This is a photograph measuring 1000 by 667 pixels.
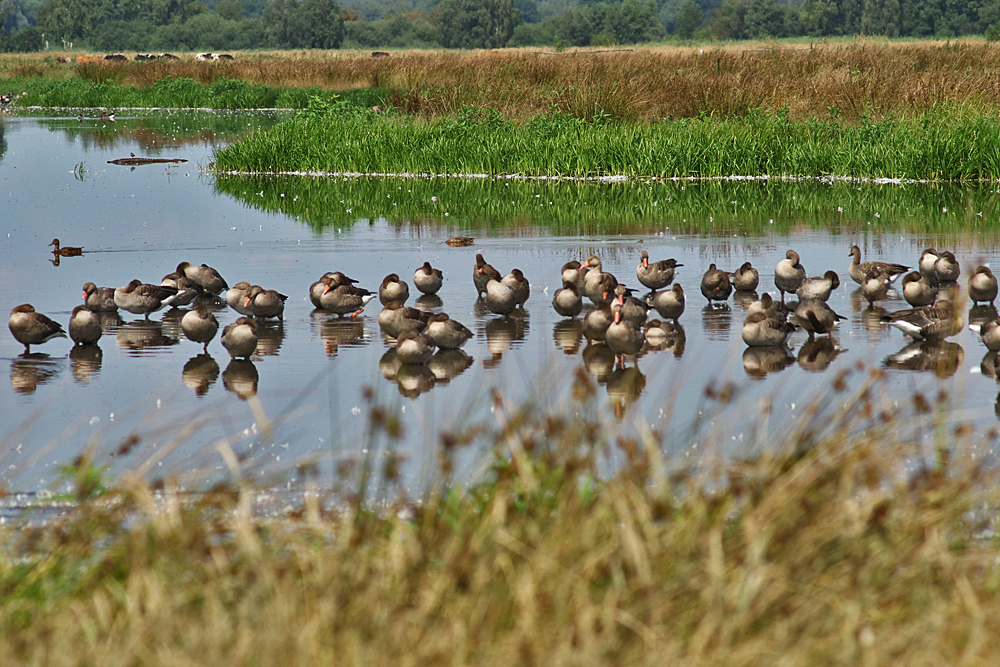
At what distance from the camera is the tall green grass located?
16844 mm

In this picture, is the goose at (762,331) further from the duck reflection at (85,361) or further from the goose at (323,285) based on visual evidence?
the duck reflection at (85,361)

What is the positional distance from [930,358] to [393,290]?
16.1ft

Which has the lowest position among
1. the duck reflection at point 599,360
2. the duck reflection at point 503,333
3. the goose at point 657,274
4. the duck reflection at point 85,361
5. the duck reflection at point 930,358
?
the duck reflection at point 85,361

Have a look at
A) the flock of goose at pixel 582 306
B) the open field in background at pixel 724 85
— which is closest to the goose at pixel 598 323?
the flock of goose at pixel 582 306

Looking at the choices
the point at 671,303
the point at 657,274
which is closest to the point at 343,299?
the point at 671,303

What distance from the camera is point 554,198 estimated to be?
20.4 meters

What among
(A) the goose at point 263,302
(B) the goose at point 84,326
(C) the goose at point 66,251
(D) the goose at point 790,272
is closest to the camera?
(B) the goose at point 84,326

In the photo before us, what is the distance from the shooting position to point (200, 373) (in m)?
8.80

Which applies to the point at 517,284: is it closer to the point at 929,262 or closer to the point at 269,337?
the point at 269,337

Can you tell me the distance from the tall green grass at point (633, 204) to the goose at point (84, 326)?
7529 mm

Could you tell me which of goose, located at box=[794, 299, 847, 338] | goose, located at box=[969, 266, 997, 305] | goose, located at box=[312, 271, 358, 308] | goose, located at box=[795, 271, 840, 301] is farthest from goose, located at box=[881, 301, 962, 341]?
goose, located at box=[312, 271, 358, 308]

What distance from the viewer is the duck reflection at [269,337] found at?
958 cm

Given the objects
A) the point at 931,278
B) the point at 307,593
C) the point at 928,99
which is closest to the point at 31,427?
the point at 307,593

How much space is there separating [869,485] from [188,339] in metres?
7.19
